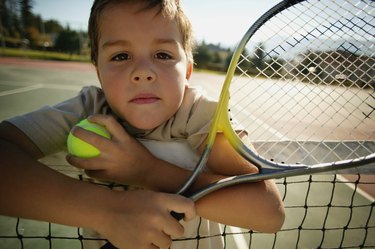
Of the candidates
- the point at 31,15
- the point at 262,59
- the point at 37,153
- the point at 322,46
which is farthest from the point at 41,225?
the point at 31,15

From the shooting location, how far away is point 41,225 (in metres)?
1.94

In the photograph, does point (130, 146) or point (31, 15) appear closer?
point (130, 146)

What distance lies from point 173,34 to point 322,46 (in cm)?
74

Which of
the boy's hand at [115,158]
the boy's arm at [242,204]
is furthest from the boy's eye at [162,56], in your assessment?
the boy's arm at [242,204]

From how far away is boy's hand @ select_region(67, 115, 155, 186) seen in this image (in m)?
0.82

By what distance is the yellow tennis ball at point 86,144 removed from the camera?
0.84 m

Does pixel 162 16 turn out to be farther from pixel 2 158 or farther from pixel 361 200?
pixel 361 200

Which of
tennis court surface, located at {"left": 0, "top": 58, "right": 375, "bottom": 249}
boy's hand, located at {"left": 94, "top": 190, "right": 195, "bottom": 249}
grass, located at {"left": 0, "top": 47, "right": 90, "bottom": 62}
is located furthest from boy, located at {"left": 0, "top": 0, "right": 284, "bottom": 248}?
grass, located at {"left": 0, "top": 47, "right": 90, "bottom": 62}

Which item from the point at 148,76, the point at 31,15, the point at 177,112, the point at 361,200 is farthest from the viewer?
the point at 31,15


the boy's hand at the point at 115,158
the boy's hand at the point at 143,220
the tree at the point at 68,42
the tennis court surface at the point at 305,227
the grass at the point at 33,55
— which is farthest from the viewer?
the tree at the point at 68,42

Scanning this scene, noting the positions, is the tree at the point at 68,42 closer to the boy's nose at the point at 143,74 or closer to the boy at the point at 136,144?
the boy at the point at 136,144

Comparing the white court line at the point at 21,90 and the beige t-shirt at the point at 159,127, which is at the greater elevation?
the beige t-shirt at the point at 159,127

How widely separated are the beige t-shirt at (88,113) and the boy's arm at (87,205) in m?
0.16

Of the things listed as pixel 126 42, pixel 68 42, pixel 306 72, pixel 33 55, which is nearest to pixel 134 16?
pixel 126 42
